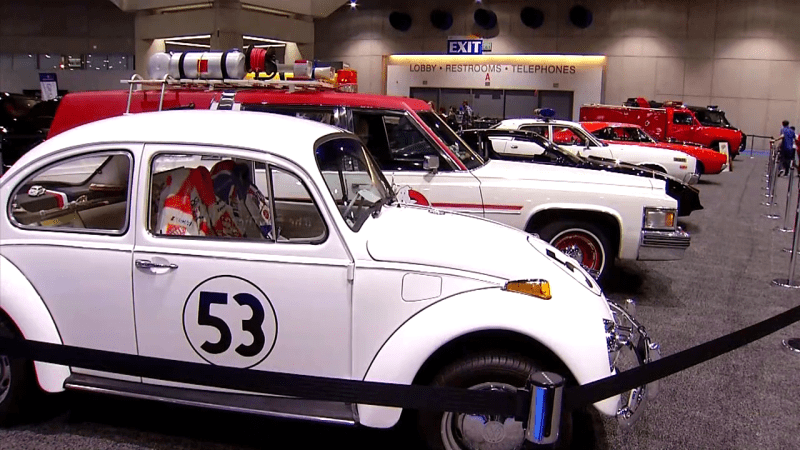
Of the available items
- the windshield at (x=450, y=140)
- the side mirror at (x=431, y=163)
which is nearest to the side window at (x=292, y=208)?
the side mirror at (x=431, y=163)

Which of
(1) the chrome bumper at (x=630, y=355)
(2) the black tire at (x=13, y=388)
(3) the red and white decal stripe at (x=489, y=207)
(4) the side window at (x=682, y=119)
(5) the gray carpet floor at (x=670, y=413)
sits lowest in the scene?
(5) the gray carpet floor at (x=670, y=413)

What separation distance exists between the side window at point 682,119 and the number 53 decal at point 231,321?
2149 cm

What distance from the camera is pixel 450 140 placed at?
698 centimetres

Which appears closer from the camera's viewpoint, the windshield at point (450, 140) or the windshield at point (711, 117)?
the windshield at point (450, 140)

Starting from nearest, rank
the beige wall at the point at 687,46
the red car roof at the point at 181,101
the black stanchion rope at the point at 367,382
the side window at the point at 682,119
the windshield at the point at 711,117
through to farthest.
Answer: the black stanchion rope at the point at 367,382
the red car roof at the point at 181,101
the side window at the point at 682,119
the windshield at the point at 711,117
the beige wall at the point at 687,46

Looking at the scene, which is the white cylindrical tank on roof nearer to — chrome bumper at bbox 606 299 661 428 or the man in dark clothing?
chrome bumper at bbox 606 299 661 428

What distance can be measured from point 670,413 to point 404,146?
11.4 feet

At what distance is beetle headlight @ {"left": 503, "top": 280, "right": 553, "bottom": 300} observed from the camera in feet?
10.9

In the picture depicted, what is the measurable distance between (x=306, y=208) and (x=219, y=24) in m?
20.1

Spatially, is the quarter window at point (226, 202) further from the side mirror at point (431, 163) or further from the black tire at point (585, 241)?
the black tire at point (585, 241)

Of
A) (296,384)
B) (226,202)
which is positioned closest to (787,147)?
(226,202)

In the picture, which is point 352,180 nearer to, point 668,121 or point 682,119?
point 668,121

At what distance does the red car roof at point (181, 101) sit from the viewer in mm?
6746

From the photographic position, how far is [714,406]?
14.7ft
